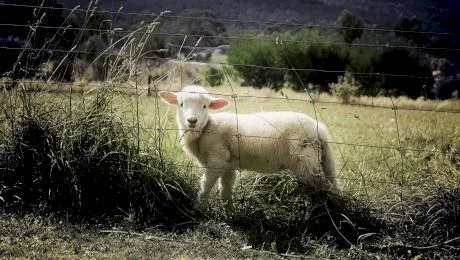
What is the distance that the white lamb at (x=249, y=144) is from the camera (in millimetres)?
5176

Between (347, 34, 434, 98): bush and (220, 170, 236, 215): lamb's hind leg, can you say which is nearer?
(220, 170, 236, 215): lamb's hind leg

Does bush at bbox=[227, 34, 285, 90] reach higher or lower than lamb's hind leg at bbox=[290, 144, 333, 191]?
higher

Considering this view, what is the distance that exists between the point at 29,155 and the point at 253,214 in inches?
88.1

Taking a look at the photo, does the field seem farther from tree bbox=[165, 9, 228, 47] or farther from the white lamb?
tree bbox=[165, 9, 228, 47]

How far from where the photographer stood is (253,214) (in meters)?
5.17

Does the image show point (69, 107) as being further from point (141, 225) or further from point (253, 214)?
point (253, 214)

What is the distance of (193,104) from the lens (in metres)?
5.22

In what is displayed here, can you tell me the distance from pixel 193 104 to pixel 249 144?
672 mm

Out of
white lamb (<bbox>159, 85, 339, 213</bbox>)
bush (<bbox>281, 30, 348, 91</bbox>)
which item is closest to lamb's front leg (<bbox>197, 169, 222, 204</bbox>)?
white lamb (<bbox>159, 85, 339, 213</bbox>)

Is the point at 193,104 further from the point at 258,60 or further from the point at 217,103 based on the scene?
the point at 258,60


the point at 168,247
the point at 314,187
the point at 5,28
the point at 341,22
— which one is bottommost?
the point at 168,247

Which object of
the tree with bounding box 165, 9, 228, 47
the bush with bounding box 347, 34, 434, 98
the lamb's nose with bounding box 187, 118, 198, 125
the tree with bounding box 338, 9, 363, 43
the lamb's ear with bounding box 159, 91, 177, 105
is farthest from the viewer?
the tree with bounding box 338, 9, 363, 43

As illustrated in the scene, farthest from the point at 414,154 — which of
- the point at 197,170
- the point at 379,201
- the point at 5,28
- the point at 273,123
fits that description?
the point at 5,28

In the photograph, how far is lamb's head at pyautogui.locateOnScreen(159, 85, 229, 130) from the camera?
5.14 meters
